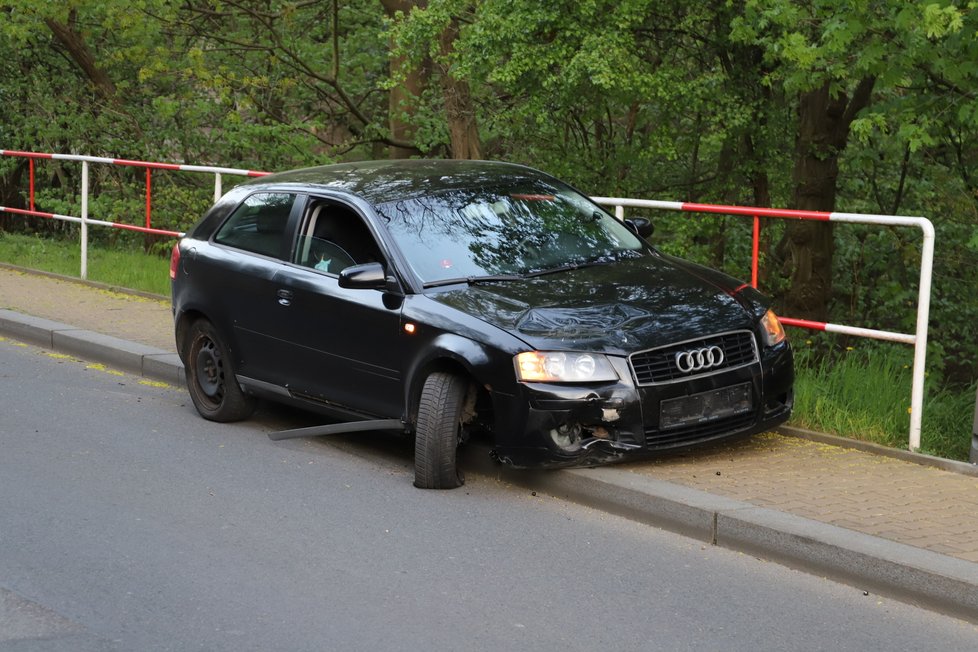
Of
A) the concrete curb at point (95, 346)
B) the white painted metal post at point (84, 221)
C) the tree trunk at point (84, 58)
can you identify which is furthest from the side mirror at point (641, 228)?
the tree trunk at point (84, 58)

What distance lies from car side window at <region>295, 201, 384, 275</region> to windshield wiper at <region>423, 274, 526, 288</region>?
0.50m

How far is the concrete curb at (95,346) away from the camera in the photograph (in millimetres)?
10664

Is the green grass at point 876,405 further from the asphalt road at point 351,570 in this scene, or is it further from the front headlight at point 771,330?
the asphalt road at point 351,570

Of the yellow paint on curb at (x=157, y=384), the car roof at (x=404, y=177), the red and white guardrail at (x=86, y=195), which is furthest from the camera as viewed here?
the red and white guardrail at (x=86, y=195)

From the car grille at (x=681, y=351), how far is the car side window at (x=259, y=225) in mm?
2675

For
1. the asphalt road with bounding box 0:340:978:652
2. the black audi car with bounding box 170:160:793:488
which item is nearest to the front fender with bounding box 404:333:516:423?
the black audi car with bounding box 170:160:793:488

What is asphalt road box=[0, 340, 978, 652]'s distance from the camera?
530cm

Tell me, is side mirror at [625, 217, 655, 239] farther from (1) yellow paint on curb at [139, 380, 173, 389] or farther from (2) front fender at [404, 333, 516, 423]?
(1) yellow paint on curb at [139, 380, 173, 389]

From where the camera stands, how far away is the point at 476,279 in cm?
778

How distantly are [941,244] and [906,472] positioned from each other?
25.2 feet

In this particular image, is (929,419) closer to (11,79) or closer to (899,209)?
(899,209)

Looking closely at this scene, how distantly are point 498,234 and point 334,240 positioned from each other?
100 centimetres

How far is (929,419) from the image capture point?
8.23 meters

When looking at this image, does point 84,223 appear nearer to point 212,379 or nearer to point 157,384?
point 157,384
